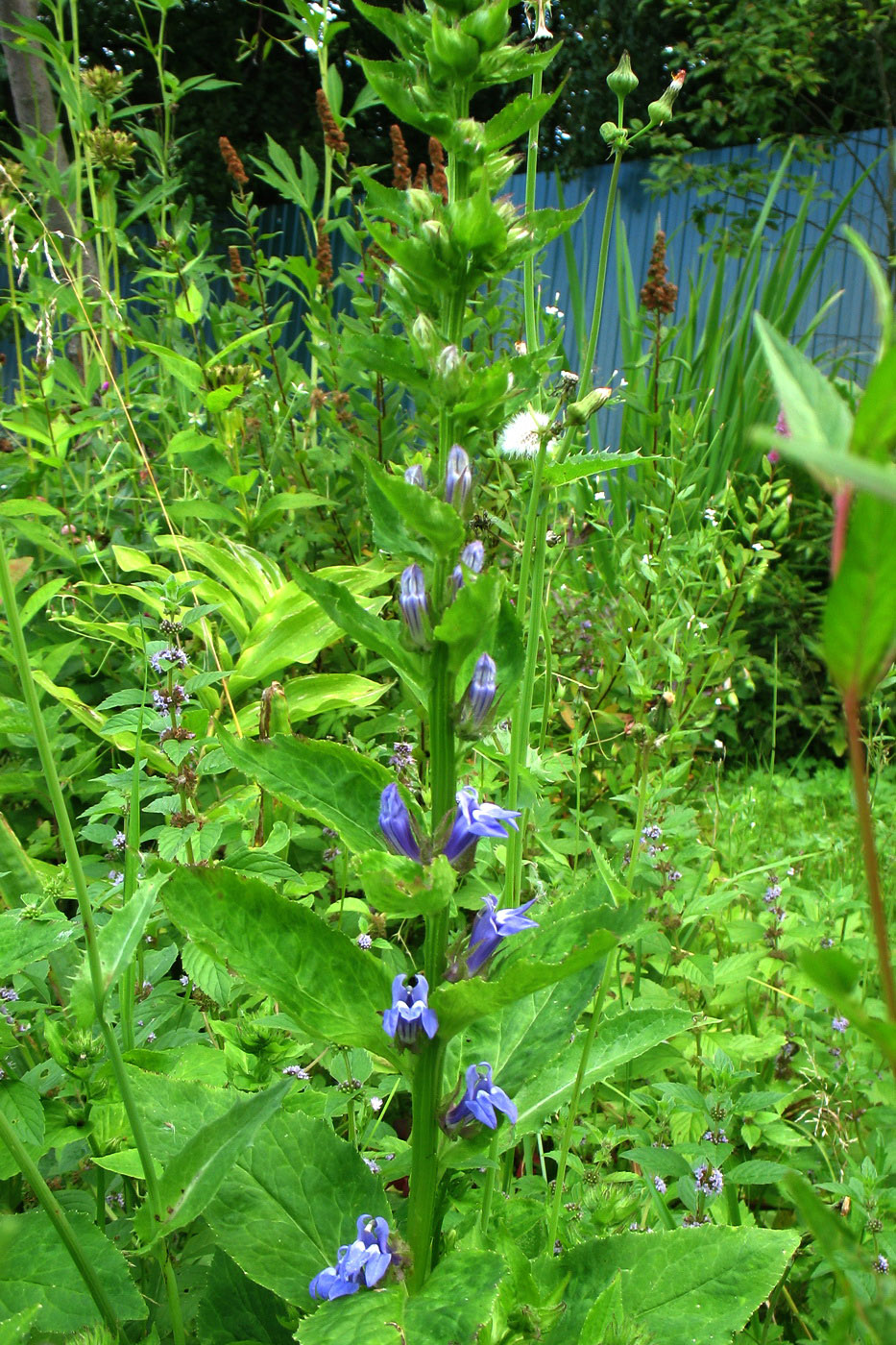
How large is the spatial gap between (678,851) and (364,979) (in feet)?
3.86

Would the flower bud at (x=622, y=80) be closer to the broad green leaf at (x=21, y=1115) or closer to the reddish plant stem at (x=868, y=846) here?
the reddish plant stem at (x=868, y=846)

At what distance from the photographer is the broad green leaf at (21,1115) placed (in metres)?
0.91

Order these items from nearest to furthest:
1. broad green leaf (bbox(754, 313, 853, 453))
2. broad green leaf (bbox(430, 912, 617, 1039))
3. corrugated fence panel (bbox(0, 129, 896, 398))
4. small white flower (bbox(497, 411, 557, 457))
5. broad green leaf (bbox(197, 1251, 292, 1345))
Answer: broad green leaf (bbox(754, 313, 853, 453)), broad green leaf (bbox(430, 912, 617, 1039)), broad green leaf (bbox(197, 1251, 292, 1345)), small white flower (bbox(497, 411, 557, 457)), corrugated fence panel (bbox(0, 129, 896, 398))

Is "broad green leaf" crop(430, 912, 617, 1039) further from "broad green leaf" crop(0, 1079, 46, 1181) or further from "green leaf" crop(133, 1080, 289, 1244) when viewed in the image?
"broad green leaf" crop(0, 1079, 46, 1181)

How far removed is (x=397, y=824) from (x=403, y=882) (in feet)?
0.25

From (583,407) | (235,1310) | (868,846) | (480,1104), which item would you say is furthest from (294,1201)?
(583,407)

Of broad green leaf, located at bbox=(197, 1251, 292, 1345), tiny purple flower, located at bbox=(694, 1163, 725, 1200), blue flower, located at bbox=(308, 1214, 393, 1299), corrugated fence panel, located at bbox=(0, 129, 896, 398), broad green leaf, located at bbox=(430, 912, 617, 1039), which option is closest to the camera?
broad green leaf, located at bbox=(430, 912, 617, 1039)

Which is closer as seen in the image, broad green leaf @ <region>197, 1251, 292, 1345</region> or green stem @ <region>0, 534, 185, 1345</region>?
green stem @ <region>0, 534, 185, 1345</region>

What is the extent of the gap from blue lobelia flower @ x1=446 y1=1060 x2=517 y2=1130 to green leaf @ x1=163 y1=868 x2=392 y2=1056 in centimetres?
8

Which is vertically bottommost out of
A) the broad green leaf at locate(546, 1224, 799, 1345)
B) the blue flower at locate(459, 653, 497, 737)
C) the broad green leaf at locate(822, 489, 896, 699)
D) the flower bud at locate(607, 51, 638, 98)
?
the broad green leaf at locate(546, 1224, 799, 1345)

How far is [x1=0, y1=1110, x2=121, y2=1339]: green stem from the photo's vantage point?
2.45ft

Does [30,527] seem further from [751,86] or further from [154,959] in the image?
[751,86]

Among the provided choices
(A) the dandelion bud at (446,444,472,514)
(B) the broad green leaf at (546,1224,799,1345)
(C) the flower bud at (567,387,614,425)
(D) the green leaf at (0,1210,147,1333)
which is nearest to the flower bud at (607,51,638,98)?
(C) the flower bud at (567,387,614,425)

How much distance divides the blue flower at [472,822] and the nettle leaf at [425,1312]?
0.31m
